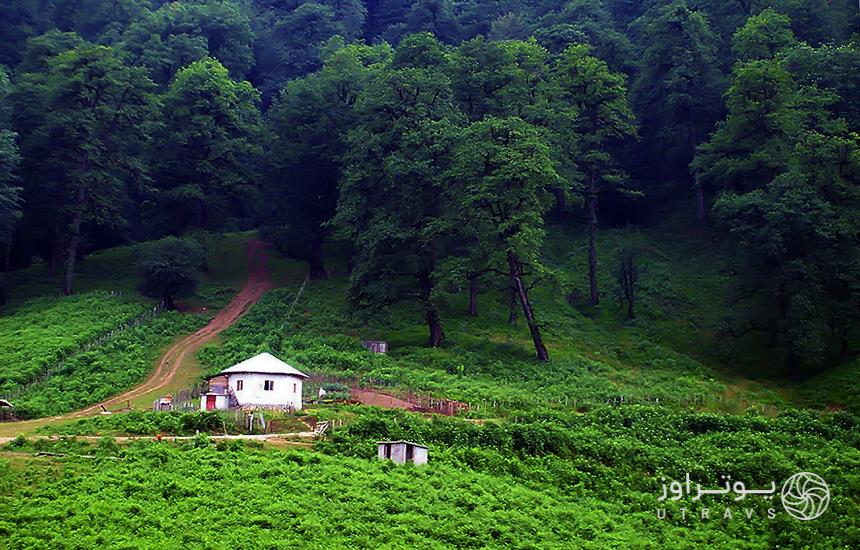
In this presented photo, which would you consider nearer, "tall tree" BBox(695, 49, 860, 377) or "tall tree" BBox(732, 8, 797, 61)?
"tall tree" BBox(695, 49, 860, 377)

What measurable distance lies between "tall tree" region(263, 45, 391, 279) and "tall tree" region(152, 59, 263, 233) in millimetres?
3165

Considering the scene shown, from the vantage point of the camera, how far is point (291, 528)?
32562 mm

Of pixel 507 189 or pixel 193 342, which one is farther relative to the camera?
pixel 193 342

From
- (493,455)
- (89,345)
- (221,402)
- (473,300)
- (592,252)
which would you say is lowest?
(493,455)

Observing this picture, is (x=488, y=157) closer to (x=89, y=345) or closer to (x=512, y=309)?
(x=512, y=309)

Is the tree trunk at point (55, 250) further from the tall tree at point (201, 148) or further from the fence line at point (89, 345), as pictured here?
the tall tree at point (201, 148)

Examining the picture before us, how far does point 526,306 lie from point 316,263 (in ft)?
70.8

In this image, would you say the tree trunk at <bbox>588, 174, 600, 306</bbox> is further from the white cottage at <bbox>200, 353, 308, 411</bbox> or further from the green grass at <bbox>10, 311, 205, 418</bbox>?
the green grass at <bbox>10, 311, 205, 418</bbox>

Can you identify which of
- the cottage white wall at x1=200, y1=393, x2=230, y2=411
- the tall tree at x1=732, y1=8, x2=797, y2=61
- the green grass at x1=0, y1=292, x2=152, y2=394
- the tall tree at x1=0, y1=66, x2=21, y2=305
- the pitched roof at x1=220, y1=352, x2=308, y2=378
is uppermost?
the tall tree at x1=732, y1=8, x2=797, y2=61

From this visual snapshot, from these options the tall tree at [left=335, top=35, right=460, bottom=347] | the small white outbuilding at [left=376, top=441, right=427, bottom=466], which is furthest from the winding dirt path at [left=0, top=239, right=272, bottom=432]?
the small white outbuilding at [left=376, top=441, right=427, bottom=466]

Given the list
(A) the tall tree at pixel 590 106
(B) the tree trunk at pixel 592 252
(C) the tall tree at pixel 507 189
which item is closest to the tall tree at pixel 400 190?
(C) the tall tree at pixel 507 189

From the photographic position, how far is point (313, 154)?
74875mm

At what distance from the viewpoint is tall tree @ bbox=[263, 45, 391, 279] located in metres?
75.3

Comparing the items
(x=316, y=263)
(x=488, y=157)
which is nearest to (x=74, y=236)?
(x=316, y=263)
